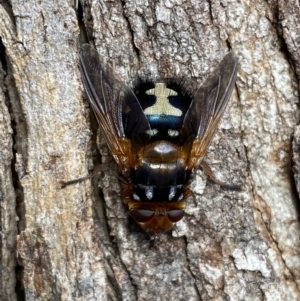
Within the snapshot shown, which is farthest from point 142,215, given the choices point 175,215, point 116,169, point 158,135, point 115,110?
point 115,110

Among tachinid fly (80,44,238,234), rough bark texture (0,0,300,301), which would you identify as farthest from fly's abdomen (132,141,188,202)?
rough bark texture (0,0,300,301)

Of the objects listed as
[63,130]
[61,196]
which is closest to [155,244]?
[61,196]

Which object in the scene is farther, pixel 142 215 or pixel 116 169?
pixel 116 169

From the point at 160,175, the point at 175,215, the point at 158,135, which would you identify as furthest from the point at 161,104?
the point at 175,215

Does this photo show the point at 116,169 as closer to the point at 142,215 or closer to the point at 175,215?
the point at 142,215

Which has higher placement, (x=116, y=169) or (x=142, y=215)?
(x=116, y=169)

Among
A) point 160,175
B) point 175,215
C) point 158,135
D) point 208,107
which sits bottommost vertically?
point 175,215

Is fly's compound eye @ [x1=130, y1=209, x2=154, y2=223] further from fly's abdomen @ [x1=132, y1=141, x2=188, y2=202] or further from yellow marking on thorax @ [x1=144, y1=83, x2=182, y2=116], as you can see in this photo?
yellow marking on thorax @ [x1=144, y1=83, x2=182, y2=116]
